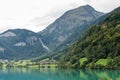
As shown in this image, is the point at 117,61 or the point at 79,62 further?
the point at 79,62

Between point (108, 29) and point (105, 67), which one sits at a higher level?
point (108, 29)

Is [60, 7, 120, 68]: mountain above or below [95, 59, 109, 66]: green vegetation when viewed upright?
above

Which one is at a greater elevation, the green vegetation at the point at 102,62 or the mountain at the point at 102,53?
the mountain at the point at 102,53

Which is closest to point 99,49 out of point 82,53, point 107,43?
point 107,43

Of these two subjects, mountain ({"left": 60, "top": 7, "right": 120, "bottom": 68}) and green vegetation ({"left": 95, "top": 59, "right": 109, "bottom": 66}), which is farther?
mountain ({"left": 60, "top": 7, "right": 120, "bottom": 68})

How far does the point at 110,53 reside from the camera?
16475cm

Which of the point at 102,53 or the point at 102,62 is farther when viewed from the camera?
the point at 102,53

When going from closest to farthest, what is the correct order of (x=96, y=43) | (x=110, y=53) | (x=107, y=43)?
(x=110, y=53) < (x=107, y=43) < (x=96, y=43)

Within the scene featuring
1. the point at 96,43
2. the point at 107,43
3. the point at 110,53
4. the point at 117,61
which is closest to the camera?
the point at 117,61

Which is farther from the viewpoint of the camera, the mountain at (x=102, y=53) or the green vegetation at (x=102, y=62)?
the mountain at (x=102, y=53)

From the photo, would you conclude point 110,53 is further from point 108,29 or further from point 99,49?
point 108,29

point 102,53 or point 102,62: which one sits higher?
point 102,53

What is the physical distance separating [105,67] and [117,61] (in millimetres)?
7979

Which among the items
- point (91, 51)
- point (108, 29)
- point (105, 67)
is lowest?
point (105, 67)
